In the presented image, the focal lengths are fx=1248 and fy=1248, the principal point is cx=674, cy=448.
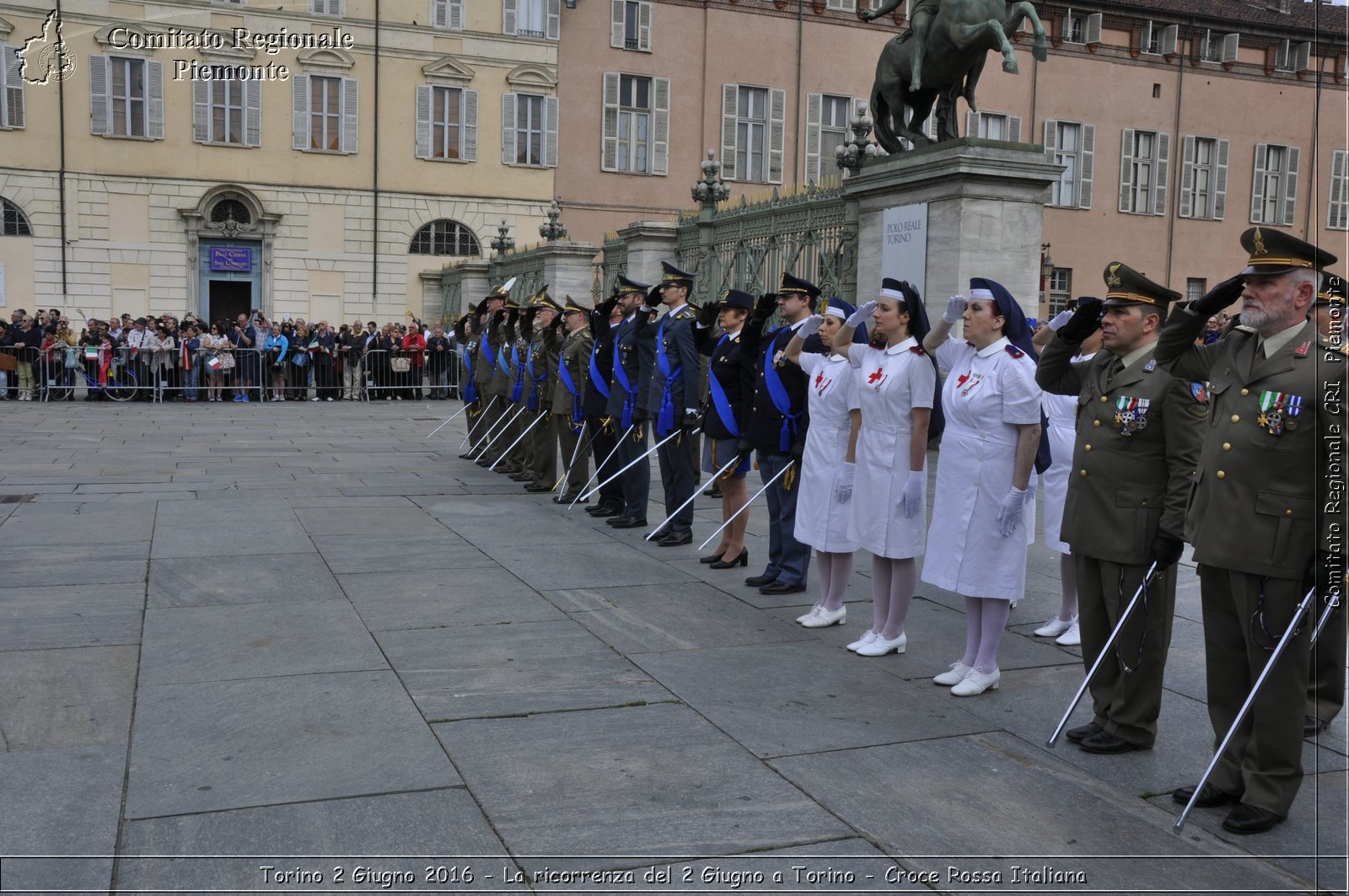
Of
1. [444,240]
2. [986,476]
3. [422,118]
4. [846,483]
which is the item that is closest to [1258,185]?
[444,240]

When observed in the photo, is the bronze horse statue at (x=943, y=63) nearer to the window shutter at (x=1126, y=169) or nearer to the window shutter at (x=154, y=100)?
the window shutter at (x=154, y=100)

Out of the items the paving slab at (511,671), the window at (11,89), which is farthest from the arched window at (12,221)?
the paving slab at (511,671)

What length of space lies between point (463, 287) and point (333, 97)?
6366mm

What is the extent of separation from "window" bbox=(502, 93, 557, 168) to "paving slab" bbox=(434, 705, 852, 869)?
29787 mm

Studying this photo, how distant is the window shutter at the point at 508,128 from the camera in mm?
33094

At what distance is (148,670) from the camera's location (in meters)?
5.85

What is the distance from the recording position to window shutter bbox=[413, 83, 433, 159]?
32.5 m

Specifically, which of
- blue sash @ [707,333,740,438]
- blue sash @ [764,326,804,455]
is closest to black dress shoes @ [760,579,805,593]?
A: blue sash @ [764,326,804,455]

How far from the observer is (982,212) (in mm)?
12383

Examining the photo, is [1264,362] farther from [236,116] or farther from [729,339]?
[236,116]

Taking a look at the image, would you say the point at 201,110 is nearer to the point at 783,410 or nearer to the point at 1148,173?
the point at 1148,173

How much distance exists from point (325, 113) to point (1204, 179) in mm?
25793

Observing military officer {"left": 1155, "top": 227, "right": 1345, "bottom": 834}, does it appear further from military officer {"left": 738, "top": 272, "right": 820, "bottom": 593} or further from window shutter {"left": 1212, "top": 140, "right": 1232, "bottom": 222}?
window shutter {"left": 1212, "top": 140, "right": 1232, "bottom": 222}

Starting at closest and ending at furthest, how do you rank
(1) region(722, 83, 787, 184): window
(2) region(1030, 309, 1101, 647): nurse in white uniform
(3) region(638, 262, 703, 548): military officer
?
1. (2) region(1030, 309, 1101, 647): nurse in white uniform
2. (3) region(638, 262, 703, 548): military officer
3. (1) region(722, 83, 787, 184): window
